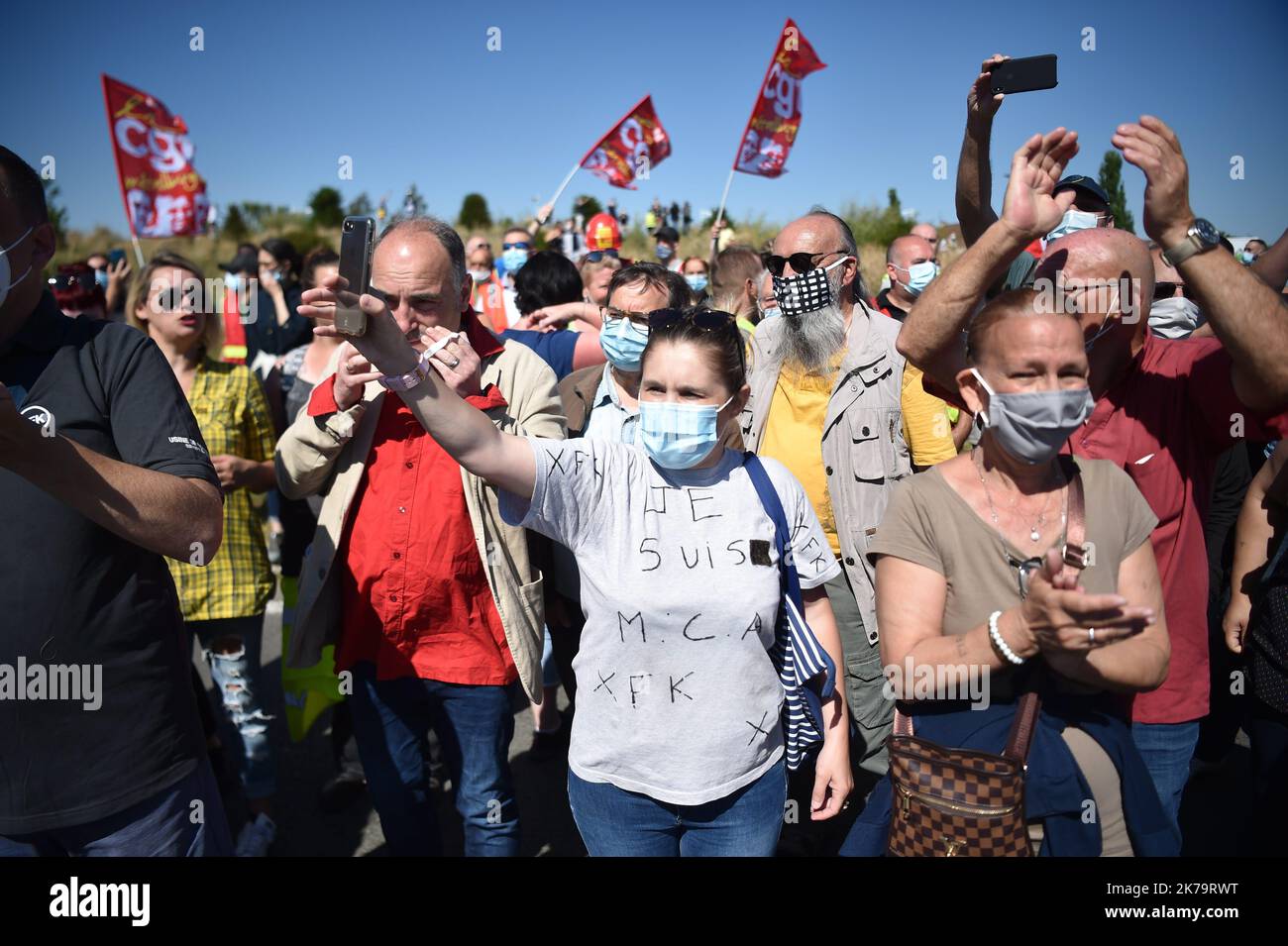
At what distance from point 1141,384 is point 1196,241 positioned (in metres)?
0.53

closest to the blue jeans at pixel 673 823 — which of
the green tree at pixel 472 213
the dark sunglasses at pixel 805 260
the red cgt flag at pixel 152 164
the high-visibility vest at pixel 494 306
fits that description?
the dark sunglasses at pixel 805 260

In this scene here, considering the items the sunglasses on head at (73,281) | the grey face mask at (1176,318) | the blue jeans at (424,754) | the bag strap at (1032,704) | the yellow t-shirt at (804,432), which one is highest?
the sunglasses on head at (73,281)

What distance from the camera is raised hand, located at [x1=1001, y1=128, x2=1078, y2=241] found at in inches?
84.9

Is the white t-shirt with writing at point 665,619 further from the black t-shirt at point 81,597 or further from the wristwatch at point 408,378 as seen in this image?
the black t-shirt at point 81,597

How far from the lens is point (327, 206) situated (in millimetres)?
35875

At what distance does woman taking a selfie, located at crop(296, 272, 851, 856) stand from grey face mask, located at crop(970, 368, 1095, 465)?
22.1 inches

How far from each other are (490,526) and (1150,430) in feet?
6.24

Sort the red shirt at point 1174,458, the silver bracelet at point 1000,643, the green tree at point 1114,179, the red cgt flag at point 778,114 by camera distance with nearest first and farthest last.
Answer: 1. the silver bracelet at point 1000,643
2. the red shirt at point 1174,458
3. the red cgt flag at point 778,114
4. the green tree at point 1114,179

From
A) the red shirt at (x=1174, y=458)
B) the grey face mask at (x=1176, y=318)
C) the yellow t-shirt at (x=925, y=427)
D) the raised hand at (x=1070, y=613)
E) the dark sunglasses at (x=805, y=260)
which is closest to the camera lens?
the raised hand at (x=1070, y=613)

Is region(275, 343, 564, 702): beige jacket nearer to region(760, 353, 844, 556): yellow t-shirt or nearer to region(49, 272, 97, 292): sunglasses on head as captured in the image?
region(760, 353, 844, 556): yellow t-shirt

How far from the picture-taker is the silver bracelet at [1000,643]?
71.7 inches

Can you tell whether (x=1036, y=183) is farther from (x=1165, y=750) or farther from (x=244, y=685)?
(x=244, y=685)
